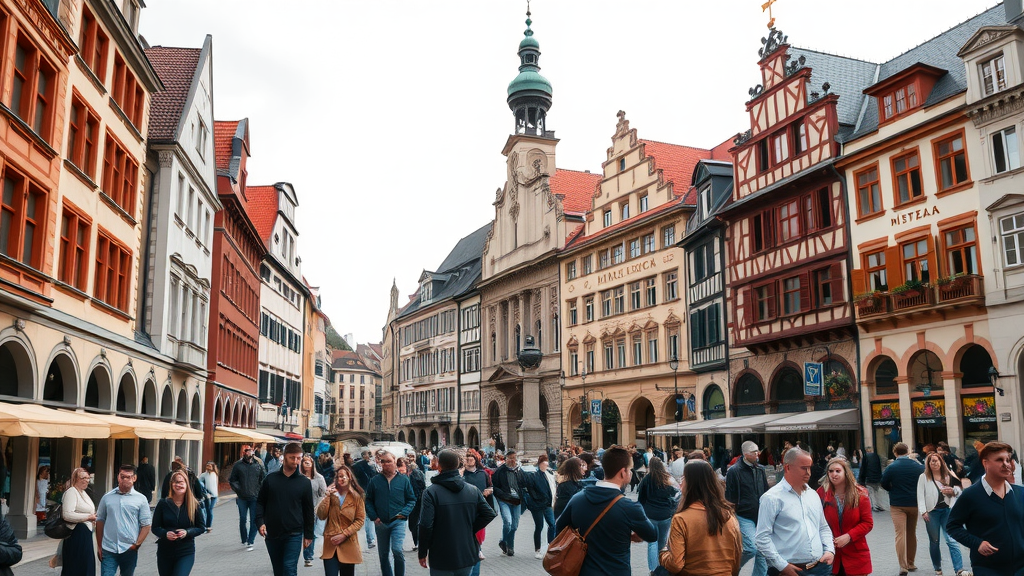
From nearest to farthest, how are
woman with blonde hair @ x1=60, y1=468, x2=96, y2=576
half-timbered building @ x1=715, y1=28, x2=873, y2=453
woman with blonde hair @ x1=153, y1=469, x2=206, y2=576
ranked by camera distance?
woman with blonde hair @ x1=153, y1=469, x2=206, y2=576 → woman with blonde hair @ x1=60, y1=468, x2=96, y2=576 → half-timbered building @ x1=715, y1=28, x2=873, y2=453

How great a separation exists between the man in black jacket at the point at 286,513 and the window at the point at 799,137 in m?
28.0

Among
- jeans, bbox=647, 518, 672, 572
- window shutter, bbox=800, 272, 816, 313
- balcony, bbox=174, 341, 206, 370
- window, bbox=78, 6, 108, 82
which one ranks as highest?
window, bbox=78, 6, 108, 82

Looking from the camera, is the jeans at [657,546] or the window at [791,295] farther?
the window at [791,295]

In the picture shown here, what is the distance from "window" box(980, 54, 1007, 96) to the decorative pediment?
50 cm

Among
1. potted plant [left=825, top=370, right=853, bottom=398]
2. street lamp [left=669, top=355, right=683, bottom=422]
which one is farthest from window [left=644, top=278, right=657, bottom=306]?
potted plant [left=825, top=370, right=853, bottom=398]

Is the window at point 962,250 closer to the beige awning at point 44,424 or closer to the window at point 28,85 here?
the beige awning at point 44,424

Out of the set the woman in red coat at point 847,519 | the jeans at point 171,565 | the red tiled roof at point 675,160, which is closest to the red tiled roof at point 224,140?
the red tiled roof at point 675,160

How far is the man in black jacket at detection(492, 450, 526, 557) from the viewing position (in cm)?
1641

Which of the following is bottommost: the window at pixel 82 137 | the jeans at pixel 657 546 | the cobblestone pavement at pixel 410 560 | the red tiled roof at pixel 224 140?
the cobblestone pavement at pixel 410 560

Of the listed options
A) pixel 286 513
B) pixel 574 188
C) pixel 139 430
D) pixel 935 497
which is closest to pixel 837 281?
pixel 935 497

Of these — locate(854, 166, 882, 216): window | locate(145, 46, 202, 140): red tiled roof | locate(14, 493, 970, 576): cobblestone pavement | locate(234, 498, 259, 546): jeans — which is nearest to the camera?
locate(14, 493, 970, 576): cobblestone pavement

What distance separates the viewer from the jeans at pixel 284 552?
32.3 feet

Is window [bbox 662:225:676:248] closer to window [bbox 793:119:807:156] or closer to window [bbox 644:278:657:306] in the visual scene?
window [bbox 644:278:657:306]

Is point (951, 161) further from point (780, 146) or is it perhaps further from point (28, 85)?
point (28, 85)
